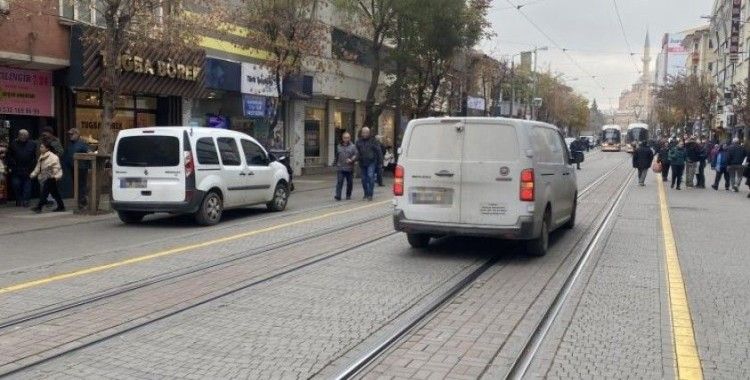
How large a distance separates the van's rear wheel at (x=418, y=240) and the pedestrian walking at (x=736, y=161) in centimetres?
1632

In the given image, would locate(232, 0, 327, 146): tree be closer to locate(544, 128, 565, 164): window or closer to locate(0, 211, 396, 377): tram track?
locate(544, 128, 565, 164): window

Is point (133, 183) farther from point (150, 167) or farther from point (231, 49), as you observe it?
point (231, 49)

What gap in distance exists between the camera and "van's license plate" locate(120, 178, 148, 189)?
12984 mm

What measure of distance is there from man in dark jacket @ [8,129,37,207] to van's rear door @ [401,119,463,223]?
9.28 metres

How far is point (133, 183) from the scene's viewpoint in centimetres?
1306

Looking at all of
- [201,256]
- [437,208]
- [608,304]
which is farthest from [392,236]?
[608,304]

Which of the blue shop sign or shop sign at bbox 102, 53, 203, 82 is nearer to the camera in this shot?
shop sign at bbox 102, 53, 203, 82

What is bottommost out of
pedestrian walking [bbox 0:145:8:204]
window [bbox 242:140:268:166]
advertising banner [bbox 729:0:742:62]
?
pedestrian walking [bbox 0:145:8:204]

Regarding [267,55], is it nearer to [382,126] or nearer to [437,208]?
[437,208]

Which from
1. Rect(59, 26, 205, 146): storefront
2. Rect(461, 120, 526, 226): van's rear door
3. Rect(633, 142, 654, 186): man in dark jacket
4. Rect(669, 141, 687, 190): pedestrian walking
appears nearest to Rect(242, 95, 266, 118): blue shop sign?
Rect(59, 26, 205, 146): storefront

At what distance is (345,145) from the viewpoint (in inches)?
722

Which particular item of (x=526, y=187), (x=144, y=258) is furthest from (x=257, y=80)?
(x=526, y=187)

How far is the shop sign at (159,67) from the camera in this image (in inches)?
712

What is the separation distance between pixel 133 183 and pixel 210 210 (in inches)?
55.1
